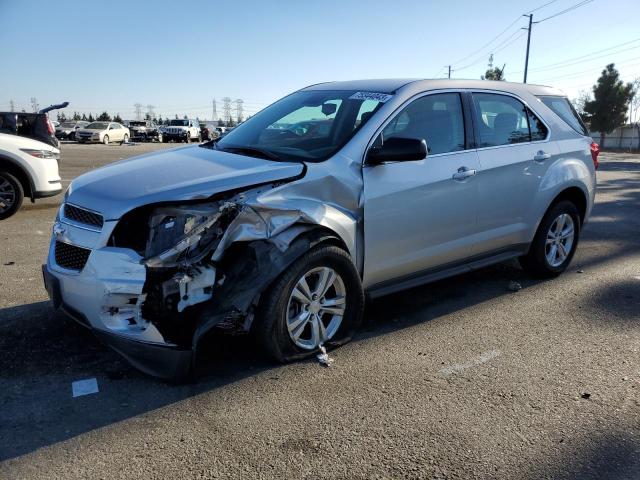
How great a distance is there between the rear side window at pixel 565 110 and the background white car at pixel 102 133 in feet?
122

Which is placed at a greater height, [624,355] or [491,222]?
[491,222]

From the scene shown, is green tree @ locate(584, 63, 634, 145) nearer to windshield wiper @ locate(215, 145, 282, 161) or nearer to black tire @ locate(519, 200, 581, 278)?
black tire @ locate(519, 200, 581, 278)

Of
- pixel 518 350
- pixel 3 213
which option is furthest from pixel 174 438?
pixel 3 213

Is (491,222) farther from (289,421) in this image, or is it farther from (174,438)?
(174,438)

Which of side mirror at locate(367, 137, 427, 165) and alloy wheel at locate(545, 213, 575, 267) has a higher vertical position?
side mirror at locate(367, 137, 427, 165)

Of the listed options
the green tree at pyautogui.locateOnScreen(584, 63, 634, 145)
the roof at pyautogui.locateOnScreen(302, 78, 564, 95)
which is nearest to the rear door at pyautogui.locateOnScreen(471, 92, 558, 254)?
the roof at pyautogui.locateOnScreen(302, 78, 564, 95)

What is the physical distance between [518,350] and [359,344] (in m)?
1.15

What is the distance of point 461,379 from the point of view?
3.43 metres

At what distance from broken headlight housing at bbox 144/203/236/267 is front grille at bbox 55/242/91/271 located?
16.9 inches

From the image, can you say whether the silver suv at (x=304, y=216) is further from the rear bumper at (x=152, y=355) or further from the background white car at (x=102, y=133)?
the background white car at (x=102, y=133)

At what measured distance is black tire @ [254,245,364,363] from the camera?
10.8 ft

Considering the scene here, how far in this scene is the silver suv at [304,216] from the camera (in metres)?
3.14

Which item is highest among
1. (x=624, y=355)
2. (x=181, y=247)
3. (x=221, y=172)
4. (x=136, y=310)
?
(x=221, y=172)

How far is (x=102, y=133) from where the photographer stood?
37.9 metres
